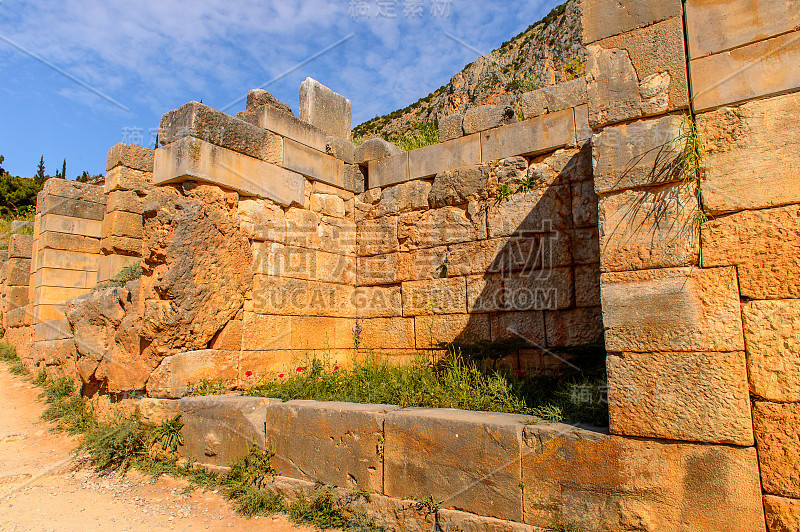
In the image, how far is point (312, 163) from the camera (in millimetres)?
6559

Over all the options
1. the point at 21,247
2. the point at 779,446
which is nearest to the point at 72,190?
the point at 21,247

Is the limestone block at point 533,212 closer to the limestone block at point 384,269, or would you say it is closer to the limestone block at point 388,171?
the limestone block at point 384,269

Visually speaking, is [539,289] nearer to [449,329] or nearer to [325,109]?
[449,329]

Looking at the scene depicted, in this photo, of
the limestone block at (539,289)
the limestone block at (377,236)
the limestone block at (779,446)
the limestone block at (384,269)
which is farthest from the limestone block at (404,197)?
the limestone block at (779,446)

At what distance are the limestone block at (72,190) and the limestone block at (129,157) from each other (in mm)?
1377

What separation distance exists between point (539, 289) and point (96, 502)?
438 cm

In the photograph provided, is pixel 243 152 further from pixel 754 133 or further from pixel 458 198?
pixel 754 133

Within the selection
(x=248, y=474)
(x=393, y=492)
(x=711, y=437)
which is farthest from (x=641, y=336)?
(x=248, y=474)

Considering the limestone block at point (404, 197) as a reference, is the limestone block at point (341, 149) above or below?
above

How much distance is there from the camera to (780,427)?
8.42 feet

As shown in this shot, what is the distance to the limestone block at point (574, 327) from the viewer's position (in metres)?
4.91

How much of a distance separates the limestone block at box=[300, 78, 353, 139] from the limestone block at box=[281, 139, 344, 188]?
43cm

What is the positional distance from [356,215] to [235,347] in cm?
257

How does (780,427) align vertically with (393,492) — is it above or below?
above
